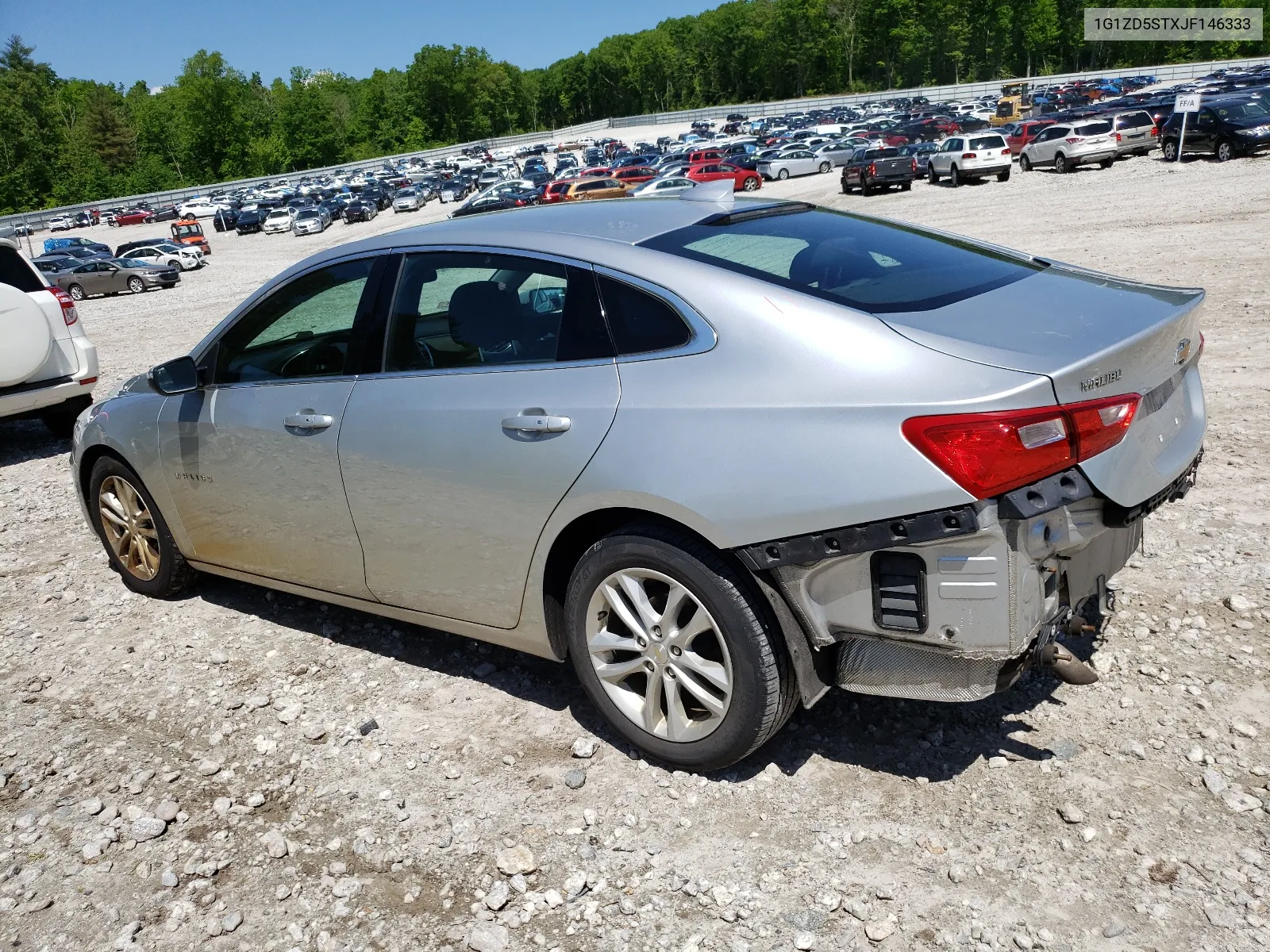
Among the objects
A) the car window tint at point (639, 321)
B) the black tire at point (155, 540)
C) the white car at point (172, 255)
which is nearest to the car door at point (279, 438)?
the black tire at point (155, 540)

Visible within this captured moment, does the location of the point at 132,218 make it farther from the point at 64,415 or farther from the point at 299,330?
the point at 299,330

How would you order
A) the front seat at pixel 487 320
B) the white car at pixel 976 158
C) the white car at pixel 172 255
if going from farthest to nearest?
1. the white car at pixel 172 255
2. the white car at pixel 976 158
3. the front seat at pixel 487 320

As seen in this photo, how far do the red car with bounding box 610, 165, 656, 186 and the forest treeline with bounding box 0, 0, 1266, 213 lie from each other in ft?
264

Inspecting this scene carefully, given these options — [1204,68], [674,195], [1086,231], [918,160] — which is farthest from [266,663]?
[1204,68]

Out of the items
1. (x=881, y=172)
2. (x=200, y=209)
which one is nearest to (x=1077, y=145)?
(x=881, y=172)

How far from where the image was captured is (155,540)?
512 cm

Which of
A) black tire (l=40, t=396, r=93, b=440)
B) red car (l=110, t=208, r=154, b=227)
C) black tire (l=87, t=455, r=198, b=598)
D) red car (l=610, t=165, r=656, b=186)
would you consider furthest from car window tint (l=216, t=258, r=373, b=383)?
red car (l=110, t=208, r=154, b=227)

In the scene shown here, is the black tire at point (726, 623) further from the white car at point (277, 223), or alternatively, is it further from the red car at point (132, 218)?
the red car at point (132, 218)

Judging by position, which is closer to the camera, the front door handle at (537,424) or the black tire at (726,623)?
the black tire at (726,623)

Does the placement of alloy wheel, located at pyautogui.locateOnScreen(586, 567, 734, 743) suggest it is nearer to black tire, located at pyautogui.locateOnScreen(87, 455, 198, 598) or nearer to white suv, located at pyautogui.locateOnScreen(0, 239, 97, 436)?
black tire, located at pyautogui.locateOnScreen(87, 455, 198, 598)

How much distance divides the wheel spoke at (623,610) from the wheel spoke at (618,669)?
0.11 meters

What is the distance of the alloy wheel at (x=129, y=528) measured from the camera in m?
5.09

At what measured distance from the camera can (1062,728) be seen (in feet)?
11.1

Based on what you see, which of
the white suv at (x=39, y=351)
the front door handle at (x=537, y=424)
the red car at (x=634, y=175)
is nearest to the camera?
the front door handle at (x=537, y=424)
